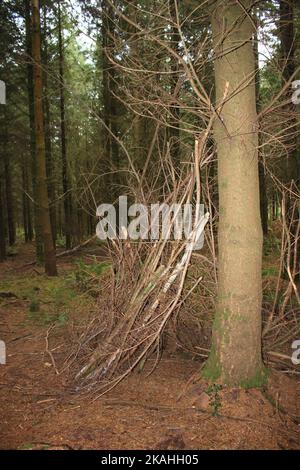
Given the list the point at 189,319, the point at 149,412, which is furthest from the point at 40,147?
the point at 149,412

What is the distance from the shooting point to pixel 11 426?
11.7 ft

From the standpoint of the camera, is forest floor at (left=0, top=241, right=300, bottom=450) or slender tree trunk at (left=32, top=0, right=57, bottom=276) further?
slender tree trunk at (left=32, top=0, right=57, bottom=276)

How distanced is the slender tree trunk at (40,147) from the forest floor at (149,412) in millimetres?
6165

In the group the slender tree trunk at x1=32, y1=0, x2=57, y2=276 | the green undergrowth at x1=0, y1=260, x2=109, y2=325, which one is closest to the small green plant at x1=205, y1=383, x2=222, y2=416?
the green undergrowth at x1=0, y1=260, x2=109, y2=325

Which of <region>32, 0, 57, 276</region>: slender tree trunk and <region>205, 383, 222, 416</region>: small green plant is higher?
<region>32, 0, 57, 276</region>: slender tree trunk

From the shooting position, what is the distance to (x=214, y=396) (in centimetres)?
371

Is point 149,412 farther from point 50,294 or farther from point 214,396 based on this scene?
point 50,294

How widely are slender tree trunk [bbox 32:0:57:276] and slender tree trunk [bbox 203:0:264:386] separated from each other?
745 centimetres

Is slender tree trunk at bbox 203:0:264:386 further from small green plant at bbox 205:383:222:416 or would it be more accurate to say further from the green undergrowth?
the green undergrowth


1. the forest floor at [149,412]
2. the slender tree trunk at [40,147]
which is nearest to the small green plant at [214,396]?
the forest floor at [149,412]

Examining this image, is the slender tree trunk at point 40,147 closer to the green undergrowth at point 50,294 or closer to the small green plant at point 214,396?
the green undergrowth at point 50,294

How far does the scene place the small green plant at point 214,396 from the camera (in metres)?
3.58

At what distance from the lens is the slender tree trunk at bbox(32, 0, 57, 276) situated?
1031cm
